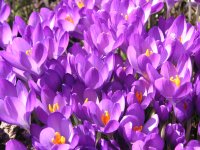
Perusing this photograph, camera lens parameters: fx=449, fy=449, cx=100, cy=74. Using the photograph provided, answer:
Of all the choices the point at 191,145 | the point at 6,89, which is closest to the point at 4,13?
the point at 6,89

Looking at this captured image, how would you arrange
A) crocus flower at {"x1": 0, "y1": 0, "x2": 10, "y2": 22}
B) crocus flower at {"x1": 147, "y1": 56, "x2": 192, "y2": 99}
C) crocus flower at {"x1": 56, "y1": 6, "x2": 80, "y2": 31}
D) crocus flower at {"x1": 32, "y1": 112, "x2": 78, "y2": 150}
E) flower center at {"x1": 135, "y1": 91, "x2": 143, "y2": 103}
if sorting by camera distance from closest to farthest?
1. crocus flower at {"x1": 32, "y1": 112, "x2": 78, "y2": 150}
2. crocus flower at {"x1": 147, "y1": 56, "x2": 192, "y2": 99}
3. flower center at {"x1": 135, "y1": 91, "x2": 143, "y2": 103}
4. crocus flower at {"x1": 56, "y1": 6, "x2": 80, "y2": 31}
5. crocus flower at {"x1": 0, "y1": 0, "x2": 10, "y2": 22}

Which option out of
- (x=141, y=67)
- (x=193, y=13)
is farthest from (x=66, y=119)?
(x=193, y=13)

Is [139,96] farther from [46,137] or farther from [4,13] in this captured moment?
[4,13]

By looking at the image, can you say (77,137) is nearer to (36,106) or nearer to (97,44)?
(36,106)

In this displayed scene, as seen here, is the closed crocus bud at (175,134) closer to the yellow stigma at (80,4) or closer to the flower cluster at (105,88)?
the flower cluster at (105,88)

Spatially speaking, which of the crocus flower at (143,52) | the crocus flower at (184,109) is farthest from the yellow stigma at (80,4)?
the crocus flower at (184,109)

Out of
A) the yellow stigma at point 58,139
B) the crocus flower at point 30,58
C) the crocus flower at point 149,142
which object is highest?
the crocus flower at point 30,58

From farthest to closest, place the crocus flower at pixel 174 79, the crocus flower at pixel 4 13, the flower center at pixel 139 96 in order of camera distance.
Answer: the crocus flower at pixel 4 13
the flower center at pixel 139 96
the crocus flower at pixel 174 79

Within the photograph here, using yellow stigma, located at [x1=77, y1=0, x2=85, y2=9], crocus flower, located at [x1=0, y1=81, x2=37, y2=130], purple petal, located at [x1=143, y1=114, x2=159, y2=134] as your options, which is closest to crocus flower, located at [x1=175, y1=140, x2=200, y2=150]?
purple petal, located at [x1=143, y1=114, x2=159, y2=134]

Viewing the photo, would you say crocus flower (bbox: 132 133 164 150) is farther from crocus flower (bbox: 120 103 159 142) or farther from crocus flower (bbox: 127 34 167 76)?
crocus flower (bbox: 127 34 167 76)
